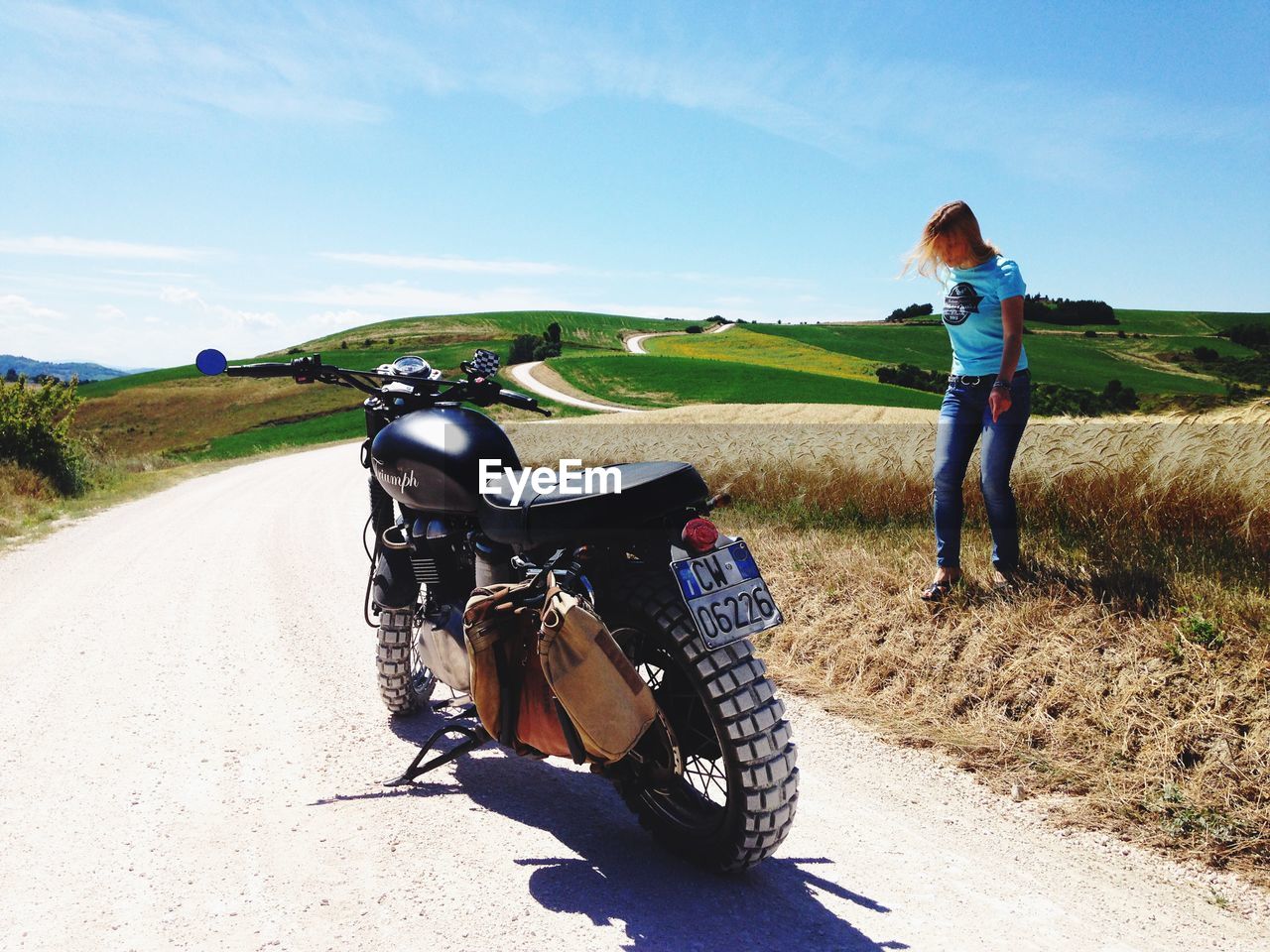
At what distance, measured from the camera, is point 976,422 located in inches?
208

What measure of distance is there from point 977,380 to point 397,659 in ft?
12.8

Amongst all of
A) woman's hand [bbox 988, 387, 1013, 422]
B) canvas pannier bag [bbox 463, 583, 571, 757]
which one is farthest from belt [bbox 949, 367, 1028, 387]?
canvas pannier bag [bbox 463, 583, 571, 757]

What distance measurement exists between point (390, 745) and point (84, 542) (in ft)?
29.7

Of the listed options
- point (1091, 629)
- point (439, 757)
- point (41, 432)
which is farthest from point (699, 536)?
point (41, 432)

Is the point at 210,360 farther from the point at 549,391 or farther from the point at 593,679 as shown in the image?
the point at 549,391

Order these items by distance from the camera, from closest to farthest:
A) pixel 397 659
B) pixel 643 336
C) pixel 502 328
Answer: pixel 397 659 < pixel 643 336 < pixel 502 328

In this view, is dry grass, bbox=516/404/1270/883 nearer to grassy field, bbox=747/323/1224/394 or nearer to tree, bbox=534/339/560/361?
grassy field, bbox=747/323/1224/394

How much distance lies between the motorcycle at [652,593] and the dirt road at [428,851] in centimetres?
29

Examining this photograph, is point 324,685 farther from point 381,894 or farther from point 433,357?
point 433,357

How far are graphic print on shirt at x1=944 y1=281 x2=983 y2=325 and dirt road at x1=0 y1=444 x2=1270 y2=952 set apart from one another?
8.71 ft

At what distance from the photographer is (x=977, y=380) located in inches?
206

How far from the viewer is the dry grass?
142 inches

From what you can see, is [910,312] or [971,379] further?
[910,312]

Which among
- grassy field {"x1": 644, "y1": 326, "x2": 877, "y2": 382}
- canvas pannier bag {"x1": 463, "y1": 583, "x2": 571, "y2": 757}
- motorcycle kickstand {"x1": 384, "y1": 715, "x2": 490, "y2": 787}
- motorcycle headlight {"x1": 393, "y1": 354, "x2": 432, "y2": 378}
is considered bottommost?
motorcycle kickstand {"x1": 384, "y1": 715, "x2": 490, "y2": 787}
